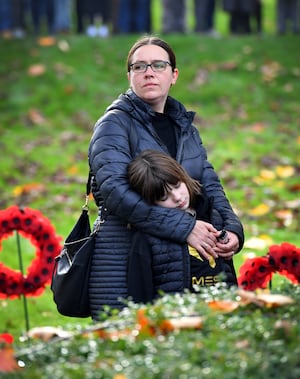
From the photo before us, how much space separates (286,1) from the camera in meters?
17.0

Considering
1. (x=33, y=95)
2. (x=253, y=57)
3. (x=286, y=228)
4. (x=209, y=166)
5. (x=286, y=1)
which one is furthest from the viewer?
(x=286, y=1)

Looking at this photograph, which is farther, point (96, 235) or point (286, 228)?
point (286, 228)

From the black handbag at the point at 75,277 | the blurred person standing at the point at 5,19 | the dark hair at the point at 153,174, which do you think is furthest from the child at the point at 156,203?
the blurred person standing at the point at 5,19

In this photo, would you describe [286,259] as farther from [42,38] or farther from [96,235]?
[42,38]

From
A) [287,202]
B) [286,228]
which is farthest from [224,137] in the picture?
[286,228]

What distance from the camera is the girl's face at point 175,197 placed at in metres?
5.00

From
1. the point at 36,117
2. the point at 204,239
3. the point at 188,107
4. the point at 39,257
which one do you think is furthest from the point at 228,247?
the point at 188,107

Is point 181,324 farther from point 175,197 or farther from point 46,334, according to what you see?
point 175,197

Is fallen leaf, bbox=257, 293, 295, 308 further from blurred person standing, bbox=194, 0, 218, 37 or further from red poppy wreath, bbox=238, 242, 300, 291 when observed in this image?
blurred person standing, bbox=194, 0, 218, 37

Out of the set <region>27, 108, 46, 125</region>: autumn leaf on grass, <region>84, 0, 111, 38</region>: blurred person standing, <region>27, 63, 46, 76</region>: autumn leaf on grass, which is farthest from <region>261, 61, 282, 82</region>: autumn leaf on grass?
<region>27, 108, 46, 125</region>: autumn leaf on grass

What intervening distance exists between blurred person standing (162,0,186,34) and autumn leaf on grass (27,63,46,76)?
2406 millimetres

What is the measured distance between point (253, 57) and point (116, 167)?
36.0ft

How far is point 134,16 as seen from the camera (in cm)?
1666

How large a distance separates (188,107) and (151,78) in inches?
353
